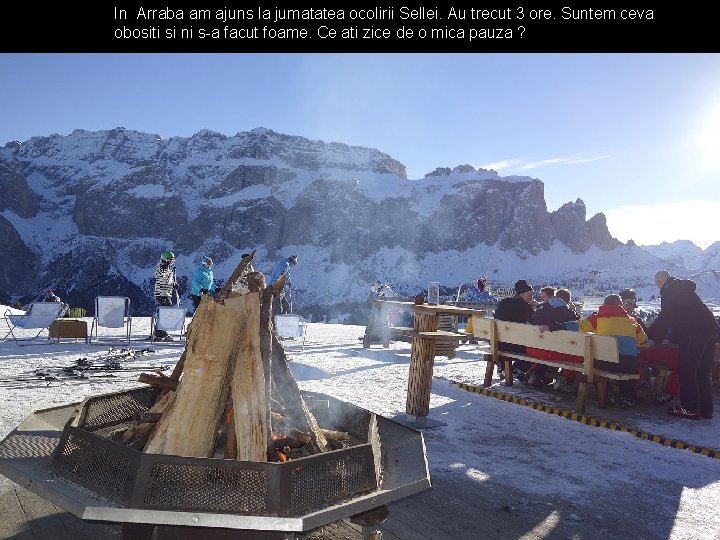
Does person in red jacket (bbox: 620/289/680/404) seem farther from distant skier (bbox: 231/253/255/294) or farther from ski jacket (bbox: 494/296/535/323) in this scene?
distant skier (bbox: 231/253/255/294)

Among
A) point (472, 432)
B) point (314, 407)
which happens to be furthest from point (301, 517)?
point (472, 432)

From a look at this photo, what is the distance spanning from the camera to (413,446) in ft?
11.0

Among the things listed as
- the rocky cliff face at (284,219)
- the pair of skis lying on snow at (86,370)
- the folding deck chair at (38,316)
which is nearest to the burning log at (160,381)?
the pair of skis lying on snow at (86,370)

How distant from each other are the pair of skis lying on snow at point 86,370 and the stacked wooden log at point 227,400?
391 centimetres

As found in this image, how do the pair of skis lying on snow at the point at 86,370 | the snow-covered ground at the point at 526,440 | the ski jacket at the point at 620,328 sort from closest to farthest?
the snow-covered ground at the point at 526,440 < the ski jacket at the point at 620,328 < the pair of skis lying on snow at the point at 86,370

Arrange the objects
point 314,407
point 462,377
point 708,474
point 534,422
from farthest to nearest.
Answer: point 462,377, point 534,422, point 708,474, point 314,407

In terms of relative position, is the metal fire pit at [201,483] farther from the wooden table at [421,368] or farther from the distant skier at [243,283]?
the wooden table at [421,368]

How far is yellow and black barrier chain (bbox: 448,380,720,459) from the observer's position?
17.2 feet

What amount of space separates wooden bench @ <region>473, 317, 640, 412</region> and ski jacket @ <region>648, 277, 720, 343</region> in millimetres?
969

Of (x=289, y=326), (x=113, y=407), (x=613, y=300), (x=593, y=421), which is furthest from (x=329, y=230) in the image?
(x=113, y=407)

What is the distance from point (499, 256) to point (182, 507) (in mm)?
161700

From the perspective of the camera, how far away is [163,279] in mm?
12539

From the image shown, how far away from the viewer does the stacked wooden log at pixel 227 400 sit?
292 cm

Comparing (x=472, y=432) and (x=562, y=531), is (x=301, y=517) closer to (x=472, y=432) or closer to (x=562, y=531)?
(x=562, y=531)
